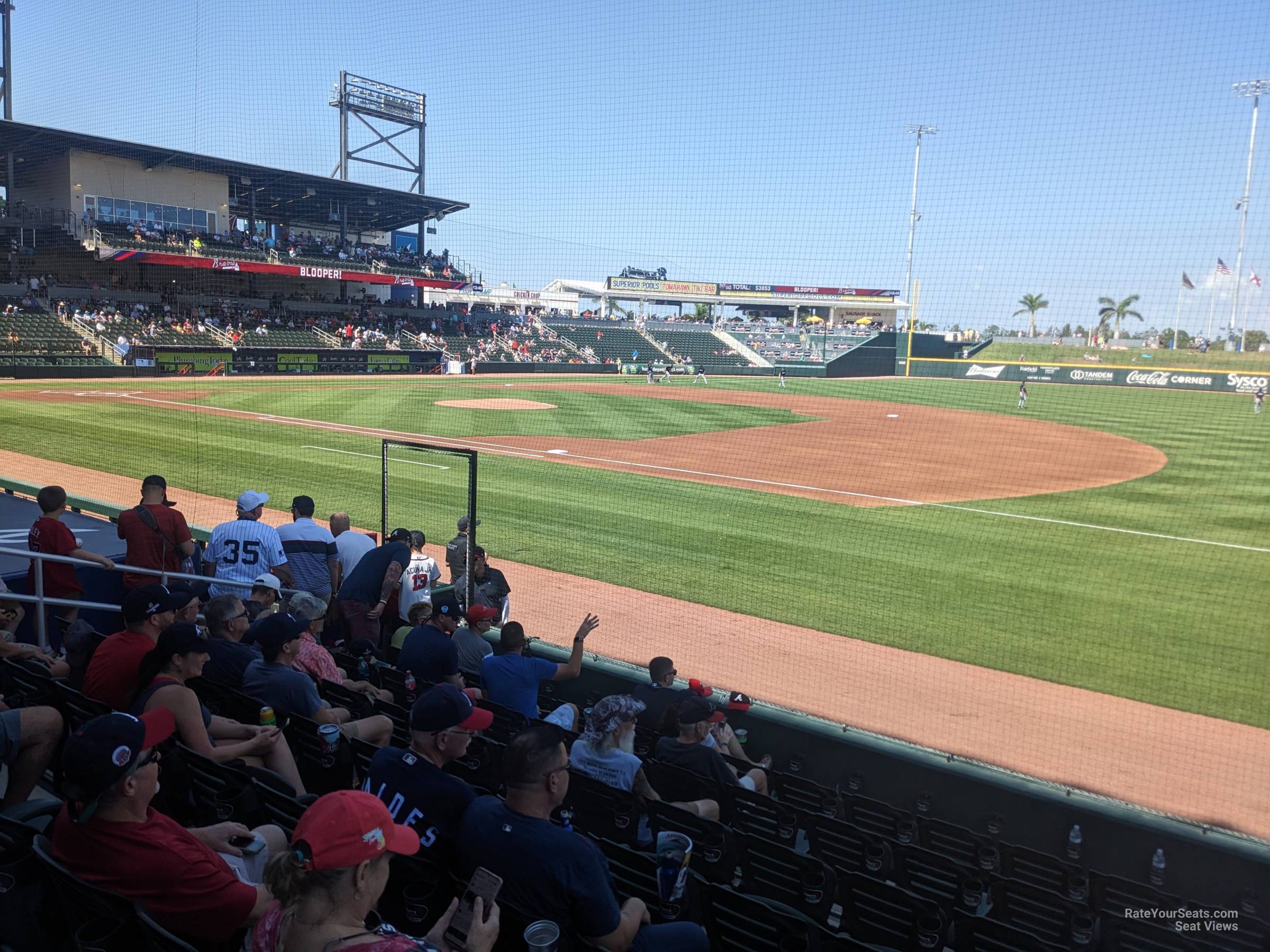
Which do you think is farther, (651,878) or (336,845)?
(651,878)

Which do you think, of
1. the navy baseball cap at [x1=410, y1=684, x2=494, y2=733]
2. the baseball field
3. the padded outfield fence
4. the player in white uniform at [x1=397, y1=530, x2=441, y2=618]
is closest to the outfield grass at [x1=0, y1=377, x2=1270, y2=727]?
the baseball field

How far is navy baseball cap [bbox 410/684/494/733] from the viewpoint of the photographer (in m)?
3.12

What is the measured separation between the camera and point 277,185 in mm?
35781

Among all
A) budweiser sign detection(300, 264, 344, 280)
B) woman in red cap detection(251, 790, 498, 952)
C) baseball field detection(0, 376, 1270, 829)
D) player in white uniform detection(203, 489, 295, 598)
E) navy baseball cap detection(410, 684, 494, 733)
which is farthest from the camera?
budweiser sign detection(300, 264, 344, 280)

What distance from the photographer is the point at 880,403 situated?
123 ft

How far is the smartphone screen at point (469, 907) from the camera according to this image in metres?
2.30

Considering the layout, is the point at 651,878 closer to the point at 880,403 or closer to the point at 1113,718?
the point at 1113,718

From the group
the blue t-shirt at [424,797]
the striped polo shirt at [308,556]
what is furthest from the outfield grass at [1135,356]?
the blue t-shirt at [424,797]

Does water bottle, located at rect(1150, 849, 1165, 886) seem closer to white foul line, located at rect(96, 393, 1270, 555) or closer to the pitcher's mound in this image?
white foul line, located at rect(96, 393, 1270, 555)

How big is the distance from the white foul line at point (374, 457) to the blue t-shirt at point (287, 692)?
41.9 feet

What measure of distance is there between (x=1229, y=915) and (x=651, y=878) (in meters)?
2.35

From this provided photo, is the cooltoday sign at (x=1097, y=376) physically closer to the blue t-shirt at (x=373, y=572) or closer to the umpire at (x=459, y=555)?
the umpire at (x=459, y=555)

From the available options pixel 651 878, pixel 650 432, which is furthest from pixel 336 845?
pixel 650 432

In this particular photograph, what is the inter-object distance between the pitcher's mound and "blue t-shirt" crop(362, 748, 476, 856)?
85.3 feet
